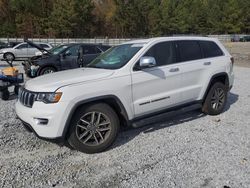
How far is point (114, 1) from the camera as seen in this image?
80.8 meters

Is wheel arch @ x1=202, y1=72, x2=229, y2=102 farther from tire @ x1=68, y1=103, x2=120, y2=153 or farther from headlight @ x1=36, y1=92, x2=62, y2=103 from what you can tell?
headlight @ x1=36, y1=92, x2=62, y2=103

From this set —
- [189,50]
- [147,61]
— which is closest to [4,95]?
[147,61]

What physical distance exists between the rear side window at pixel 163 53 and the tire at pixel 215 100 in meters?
1.37

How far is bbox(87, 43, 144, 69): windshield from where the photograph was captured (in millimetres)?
5285

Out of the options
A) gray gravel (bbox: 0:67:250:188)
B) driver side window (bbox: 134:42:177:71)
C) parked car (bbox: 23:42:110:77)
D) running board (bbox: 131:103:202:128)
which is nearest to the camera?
gray gravel (bbox: 0:67:250:188)

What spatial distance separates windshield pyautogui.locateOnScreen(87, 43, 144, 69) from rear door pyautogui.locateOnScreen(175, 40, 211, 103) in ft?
3.09

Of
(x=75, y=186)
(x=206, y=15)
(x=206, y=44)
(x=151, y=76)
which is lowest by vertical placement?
(x=75, y=186)

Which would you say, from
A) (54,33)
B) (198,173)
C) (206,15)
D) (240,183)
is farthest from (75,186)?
(206,15)

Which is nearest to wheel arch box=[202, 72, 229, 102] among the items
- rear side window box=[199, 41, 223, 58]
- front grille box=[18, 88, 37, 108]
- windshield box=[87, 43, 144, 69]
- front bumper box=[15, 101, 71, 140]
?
rear side window box=[199, 41, 223, 58]

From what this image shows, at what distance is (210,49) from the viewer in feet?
21.8

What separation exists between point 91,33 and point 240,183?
227 ft

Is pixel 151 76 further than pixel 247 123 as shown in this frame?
No

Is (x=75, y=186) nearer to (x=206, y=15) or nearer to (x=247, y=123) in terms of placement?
(x=247, y=123)

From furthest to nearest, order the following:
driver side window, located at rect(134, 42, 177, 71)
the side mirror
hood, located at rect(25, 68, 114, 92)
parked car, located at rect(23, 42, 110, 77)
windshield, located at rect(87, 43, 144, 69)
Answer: parked car, located at rect(23, 42, 110, 77), driver side window, located at rect(134, 42, 177, 71), windshield, located at rect(87, 43, 144, 69), the side mirror, hood, located at rect(25, 68, 114, 92)
